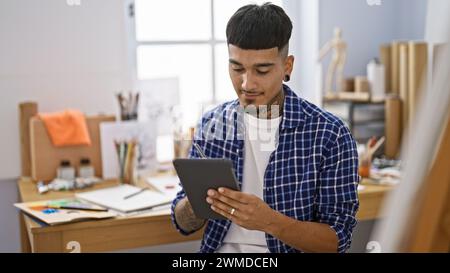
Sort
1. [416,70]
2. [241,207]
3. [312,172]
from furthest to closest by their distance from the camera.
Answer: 1. [416,70]
2. [312,172]
3. [241,207]

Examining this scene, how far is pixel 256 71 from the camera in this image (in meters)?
1.05

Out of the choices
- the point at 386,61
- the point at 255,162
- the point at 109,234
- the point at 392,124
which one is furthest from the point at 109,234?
the point at 386,61

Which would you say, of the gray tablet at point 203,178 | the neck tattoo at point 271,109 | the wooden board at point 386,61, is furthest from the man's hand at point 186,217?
the wooden board at point 386,61

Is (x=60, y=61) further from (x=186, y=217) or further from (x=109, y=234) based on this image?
(x=186, y=217)

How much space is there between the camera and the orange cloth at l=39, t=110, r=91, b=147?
170 centimetres

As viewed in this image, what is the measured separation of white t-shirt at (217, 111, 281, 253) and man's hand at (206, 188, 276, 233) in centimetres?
13

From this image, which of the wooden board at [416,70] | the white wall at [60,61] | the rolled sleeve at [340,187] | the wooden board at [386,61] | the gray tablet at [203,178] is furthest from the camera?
the wooden board at [386,61]

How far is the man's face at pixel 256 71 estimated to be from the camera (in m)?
1.04

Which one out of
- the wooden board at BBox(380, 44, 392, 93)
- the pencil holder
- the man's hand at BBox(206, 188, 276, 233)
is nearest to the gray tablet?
the man's hand at BBox(206, 188, 276, 233)

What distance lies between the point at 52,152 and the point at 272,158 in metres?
0.81

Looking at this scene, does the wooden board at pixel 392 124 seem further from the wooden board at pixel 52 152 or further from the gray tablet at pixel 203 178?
the gray tablet at pixel 203 178

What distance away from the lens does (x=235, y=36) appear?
1041 mm
